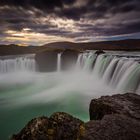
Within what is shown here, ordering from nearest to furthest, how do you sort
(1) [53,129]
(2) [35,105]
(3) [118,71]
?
(1) [53,129] → (2) [35,105] → (3) [118,71]

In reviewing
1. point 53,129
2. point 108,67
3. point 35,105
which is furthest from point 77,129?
point 108,67

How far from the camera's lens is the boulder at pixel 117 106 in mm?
3512

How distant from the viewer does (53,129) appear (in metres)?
2.23

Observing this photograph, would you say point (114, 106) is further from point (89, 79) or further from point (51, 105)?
point (89, 79)

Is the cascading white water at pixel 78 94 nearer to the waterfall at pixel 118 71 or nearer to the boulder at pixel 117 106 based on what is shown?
the waterfall at pixel 118 71

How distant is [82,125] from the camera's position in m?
2.48

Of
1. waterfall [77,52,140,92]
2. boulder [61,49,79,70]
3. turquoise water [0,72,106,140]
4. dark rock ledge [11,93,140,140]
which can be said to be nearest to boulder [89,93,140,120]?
dark rock ledge [11,93,140,140]

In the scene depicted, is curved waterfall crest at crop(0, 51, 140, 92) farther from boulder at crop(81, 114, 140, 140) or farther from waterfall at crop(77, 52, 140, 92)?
boulder at crop(81, 114, 140, 140)

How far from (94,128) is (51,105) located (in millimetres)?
8786

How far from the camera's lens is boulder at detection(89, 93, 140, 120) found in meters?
3.51

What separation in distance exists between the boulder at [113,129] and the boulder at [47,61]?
2098cm

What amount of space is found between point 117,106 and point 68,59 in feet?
61.7

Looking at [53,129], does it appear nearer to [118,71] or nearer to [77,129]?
[77,129]

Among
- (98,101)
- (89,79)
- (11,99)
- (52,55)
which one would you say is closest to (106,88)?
(89,79)
